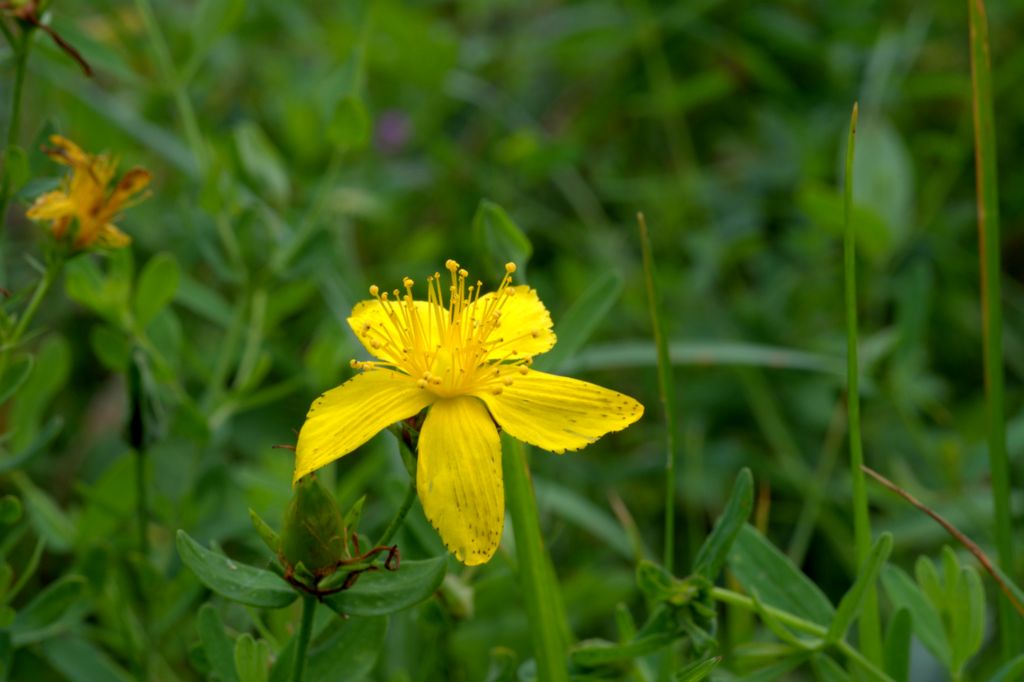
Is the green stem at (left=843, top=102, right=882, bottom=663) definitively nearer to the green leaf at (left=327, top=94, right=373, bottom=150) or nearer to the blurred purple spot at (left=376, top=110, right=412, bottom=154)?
the green leaf at (left=327, top=94, right=373, bottom=150)

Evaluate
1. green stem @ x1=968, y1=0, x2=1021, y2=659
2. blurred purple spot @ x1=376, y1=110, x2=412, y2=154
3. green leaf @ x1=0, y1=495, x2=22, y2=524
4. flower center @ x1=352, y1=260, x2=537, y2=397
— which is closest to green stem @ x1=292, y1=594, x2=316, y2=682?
flower center @ x1=352, y1=260, x2=537, y2=397

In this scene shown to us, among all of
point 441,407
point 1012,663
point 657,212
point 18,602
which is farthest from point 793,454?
point 18,602

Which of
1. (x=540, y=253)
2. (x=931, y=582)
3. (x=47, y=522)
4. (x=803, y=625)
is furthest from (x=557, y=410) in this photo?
(x=540, y=253)

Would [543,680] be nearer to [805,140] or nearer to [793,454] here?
[793,454]

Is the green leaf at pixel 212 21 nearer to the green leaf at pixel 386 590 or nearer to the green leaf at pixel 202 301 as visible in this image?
the green leaf at pixel 202 301

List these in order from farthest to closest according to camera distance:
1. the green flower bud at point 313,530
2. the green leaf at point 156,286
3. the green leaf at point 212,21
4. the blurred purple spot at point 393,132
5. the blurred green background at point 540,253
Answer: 1. the blurred purple spot at point 393,132
2. the green leaf at point 212,21
3. the blurred green background at point 540,253
4. the green leaf at point 156,286
5. the green flower bud at point 313,530

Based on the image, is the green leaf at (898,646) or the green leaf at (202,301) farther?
the green leaf at (202,301)

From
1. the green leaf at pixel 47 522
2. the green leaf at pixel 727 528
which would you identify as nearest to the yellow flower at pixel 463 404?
the green leaf at pixel 727 528
